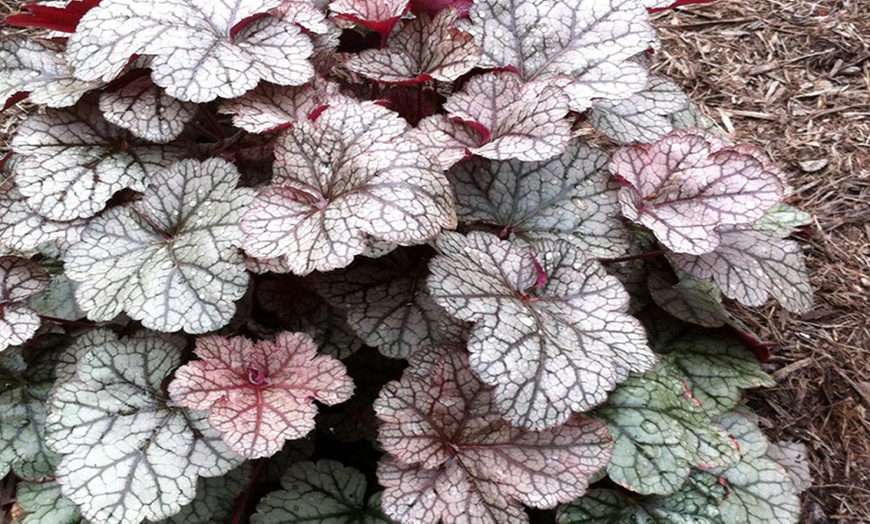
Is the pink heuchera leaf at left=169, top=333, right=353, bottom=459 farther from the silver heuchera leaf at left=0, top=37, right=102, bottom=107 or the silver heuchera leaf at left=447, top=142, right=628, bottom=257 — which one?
the silver heuchera leaf at left=0, top=37, right=102, bottom=107

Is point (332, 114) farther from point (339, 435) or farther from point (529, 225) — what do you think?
point (339, 435)

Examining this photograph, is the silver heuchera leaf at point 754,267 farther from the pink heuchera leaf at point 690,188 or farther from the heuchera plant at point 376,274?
the pink heuchera leaf at point 690,188

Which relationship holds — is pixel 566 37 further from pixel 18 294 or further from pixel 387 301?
pixel 18 294

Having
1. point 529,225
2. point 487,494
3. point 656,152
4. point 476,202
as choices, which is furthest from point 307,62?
point 487,494

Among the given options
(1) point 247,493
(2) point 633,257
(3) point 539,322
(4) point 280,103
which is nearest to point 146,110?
(4) point 280,103

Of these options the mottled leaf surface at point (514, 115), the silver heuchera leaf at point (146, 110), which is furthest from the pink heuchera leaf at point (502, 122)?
the silver heuchera leaf at point (146, 110)

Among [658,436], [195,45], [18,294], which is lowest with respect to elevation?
[658,436]

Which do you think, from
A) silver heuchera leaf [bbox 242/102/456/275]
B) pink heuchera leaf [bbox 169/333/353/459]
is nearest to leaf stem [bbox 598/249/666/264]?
silver heuchera leaf [bbox 242/102/456/275]
